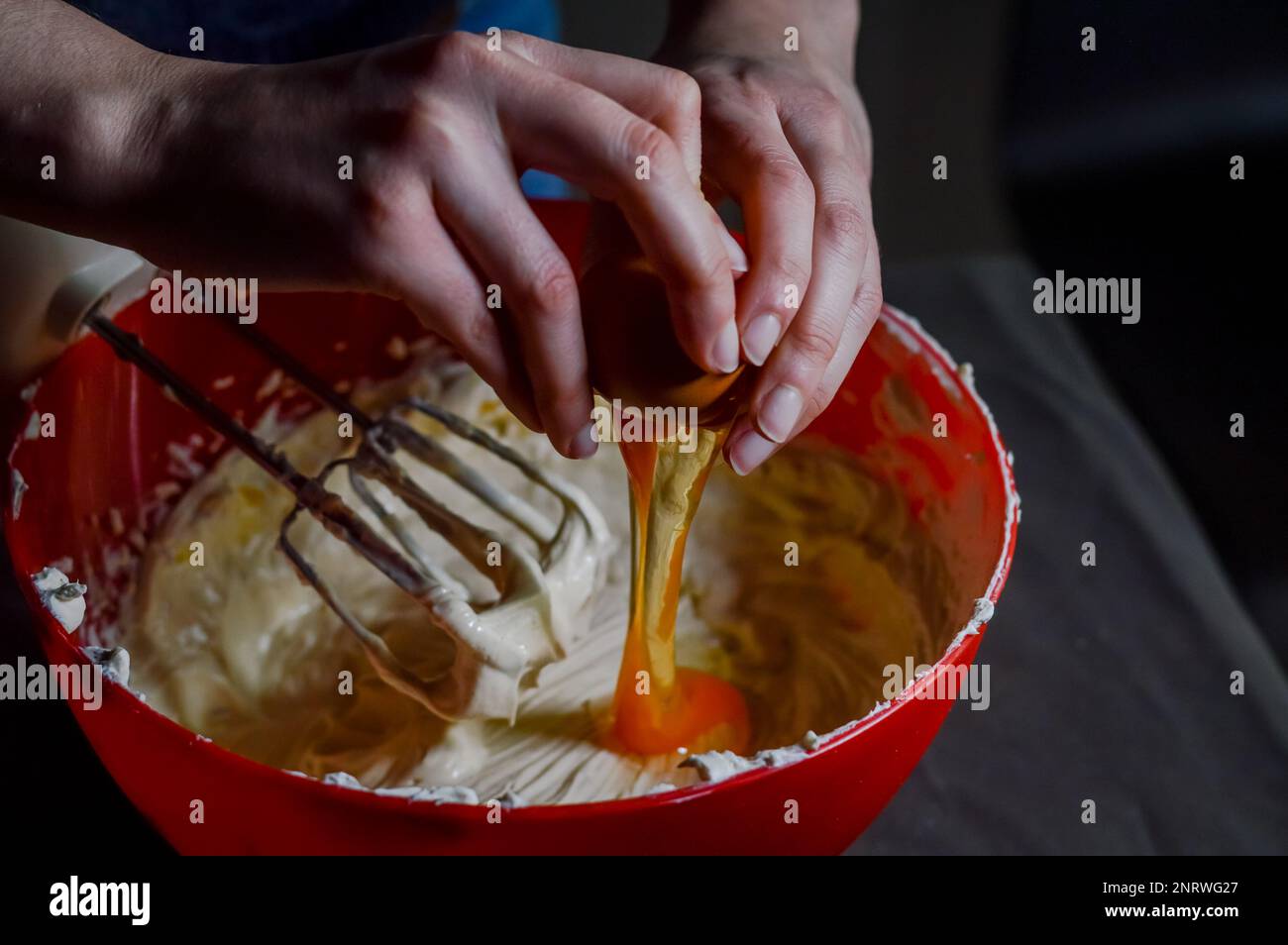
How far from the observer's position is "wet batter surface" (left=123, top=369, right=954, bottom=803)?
2.69 feet

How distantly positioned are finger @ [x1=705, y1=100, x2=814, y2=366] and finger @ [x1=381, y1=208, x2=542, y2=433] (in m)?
0.12

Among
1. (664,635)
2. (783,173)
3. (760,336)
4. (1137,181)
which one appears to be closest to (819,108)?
(783,173)

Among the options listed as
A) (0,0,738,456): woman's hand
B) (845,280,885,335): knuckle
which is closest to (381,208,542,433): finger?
(0,0,738,456): woman's hand

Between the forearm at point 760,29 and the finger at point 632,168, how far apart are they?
0.30m

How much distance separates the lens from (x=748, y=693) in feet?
2.90

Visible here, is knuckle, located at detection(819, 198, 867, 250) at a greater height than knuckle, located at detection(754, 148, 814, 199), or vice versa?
knuckle, located at detection(754, 148, 814, 199)

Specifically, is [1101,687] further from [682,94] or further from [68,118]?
[68,118]

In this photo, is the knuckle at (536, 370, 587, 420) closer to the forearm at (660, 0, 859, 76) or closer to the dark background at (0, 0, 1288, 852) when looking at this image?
the forearm at (660, 0, 859, 76)

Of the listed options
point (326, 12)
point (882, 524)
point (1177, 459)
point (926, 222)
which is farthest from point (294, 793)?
point (926, 222)

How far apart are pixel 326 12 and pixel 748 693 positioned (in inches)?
25.2

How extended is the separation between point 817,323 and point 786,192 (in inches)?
2.9

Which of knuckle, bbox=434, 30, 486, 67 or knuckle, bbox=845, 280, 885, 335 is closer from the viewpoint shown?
knuckle, bbox=434, 30, 486, 67

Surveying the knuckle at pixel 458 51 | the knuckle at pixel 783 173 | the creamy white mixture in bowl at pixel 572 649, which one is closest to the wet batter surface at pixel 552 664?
the creamy white mixture in bowl at pixel 572 649
